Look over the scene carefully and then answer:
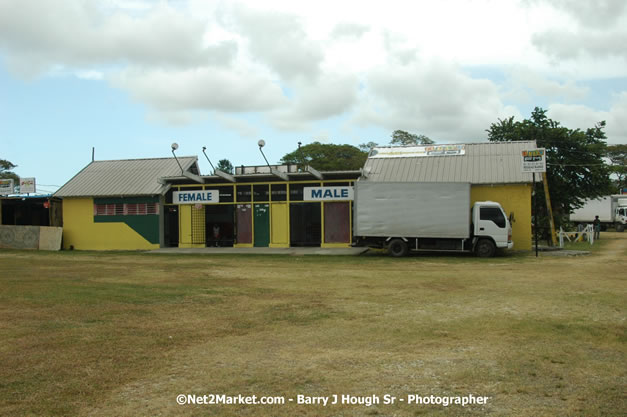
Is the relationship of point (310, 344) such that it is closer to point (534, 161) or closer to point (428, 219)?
point (428, 219)

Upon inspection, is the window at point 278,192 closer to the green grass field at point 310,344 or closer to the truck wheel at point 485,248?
the truck wheel at point 485,248

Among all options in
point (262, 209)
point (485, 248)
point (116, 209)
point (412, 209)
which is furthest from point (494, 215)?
point (116, 209)

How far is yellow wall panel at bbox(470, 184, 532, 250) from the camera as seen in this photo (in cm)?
2361

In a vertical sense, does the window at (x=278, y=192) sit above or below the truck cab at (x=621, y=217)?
above

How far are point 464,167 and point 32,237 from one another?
913 inches

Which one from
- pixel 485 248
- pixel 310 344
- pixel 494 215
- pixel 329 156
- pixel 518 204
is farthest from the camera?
pixel 329 156

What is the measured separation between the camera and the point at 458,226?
67.2ft

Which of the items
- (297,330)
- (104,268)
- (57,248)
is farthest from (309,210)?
(297,330)

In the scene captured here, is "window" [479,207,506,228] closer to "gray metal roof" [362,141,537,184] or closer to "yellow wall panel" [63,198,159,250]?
"gray metal roof" [362,141,537,184]

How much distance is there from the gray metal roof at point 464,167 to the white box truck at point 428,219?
369cm

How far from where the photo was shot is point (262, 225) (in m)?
26.8

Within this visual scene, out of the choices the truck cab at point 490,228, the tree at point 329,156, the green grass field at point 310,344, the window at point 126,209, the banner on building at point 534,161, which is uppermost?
the tree at point 329,156

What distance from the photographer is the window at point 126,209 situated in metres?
28.1

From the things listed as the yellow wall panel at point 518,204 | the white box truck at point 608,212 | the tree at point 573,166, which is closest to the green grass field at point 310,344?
the yellow wall panel at point 518,204
